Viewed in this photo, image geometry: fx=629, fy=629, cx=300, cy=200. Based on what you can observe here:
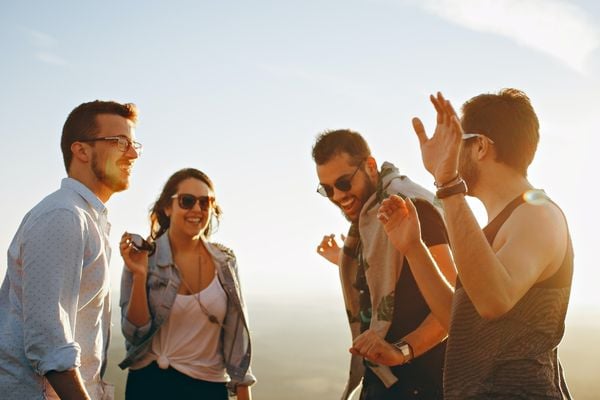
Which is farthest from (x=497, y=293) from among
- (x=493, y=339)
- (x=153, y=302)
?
(x=153, y=302)

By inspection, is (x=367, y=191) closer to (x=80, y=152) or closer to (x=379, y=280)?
(x=379, y=280)

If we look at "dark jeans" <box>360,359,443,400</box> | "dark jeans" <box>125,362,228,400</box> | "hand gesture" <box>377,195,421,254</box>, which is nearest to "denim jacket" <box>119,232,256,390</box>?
"dark jeans" <box>125,362,228,400</box>

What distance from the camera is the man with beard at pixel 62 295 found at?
2.90m

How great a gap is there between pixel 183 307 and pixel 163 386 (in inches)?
26.1

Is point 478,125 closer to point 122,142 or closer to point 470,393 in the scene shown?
point 470,393

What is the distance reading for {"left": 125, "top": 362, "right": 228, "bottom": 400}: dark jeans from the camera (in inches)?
201

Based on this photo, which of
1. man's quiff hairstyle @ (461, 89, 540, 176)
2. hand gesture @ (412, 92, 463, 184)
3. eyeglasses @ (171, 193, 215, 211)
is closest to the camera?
hand gesture @ (412, 92, 463, 184)

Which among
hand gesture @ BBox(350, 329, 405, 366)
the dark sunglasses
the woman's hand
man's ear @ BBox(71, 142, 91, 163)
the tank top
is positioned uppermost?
man's ear @ BBox(71, 142, 91, 163)

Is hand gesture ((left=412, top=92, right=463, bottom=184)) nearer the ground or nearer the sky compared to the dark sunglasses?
nearer the sky

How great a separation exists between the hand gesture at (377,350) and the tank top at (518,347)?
2.91 ft

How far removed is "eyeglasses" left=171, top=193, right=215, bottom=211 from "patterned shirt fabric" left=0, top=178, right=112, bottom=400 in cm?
232

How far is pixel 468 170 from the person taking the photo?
2916 mm

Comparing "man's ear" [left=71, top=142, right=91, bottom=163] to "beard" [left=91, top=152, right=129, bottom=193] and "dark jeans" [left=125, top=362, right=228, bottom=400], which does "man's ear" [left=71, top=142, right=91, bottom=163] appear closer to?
"beard" [left=91, top=152, right=129, bottom=193]

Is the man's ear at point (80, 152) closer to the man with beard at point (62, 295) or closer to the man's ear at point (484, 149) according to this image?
the man with beard at point (62, 295)
